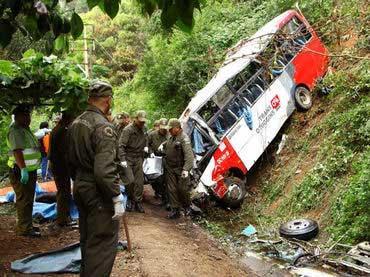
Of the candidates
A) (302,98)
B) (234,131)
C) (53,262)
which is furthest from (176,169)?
(302,98)

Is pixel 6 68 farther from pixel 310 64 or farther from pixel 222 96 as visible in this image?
pixel 310 64

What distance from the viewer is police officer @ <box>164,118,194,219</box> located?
9.13 meters

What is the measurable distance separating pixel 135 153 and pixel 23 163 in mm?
2913

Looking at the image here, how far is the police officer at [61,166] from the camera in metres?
7.17

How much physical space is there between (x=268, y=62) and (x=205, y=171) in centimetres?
306

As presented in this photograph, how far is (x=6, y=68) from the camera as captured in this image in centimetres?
525

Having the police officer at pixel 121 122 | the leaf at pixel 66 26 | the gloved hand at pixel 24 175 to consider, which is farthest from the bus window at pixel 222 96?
the leaf at pixel 66 26

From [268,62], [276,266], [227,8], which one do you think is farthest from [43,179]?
[227,8]

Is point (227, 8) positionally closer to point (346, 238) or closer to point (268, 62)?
point (268, 62)

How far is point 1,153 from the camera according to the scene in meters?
10.3

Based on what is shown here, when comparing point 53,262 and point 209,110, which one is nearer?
point 53,262

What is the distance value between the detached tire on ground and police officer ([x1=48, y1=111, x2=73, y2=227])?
11.5 feet

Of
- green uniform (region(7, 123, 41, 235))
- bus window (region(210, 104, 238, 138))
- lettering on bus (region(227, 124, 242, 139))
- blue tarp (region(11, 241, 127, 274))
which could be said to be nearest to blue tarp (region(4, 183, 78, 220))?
green uniform (region(7, 123, 41, 235))

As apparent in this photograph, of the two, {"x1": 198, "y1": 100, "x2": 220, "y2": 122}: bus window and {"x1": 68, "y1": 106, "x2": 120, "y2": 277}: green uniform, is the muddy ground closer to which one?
{"x1": 68, "y1": 106, "x2": 120, "y2": 277}: green uniform
